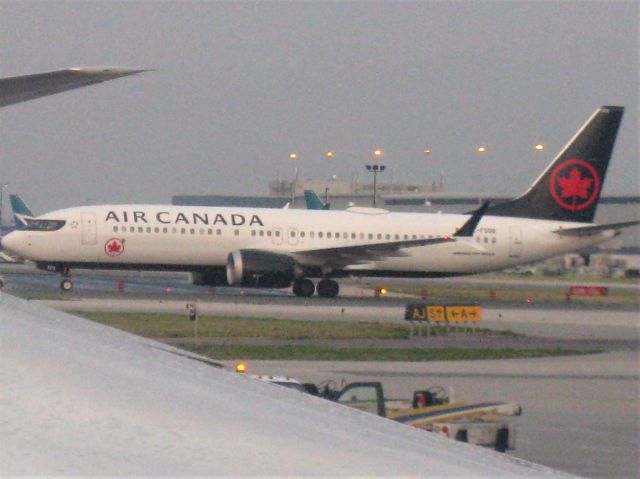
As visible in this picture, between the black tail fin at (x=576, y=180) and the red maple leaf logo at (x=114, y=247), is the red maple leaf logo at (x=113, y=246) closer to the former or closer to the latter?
the red maple leaf logo at (x=114, y=247)

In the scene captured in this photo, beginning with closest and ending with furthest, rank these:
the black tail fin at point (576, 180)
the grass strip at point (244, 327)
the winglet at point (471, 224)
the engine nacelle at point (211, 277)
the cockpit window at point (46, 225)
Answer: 1. the grass strip at point (244, 327)
2. the cockpit window at point (46, 225)
3. the winglet at point (471, 224)
4. the engine nacelle at point (211, 277)
5. the black tail fin at point (576, 180)

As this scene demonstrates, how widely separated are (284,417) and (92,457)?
1.77ft

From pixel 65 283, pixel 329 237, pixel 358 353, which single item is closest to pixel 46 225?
pixel 65 283

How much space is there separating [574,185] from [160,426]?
4011 centimetres

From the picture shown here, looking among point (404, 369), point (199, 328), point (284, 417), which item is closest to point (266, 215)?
point (199, 328)

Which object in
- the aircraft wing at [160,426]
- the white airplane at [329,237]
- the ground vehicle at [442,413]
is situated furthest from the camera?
the white airplane at [329,237]

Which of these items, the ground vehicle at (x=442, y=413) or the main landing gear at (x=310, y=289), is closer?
the ground vehicle at (x=442, y=413)

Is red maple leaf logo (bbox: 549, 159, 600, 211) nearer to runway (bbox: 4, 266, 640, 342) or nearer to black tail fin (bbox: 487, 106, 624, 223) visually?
black tail fin (bbox: 487, 106, 624, 223)

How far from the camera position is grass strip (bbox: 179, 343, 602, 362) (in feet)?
71.3

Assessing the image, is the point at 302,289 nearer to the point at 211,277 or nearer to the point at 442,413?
the point at 211,277

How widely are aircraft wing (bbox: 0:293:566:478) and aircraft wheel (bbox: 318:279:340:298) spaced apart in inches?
1448

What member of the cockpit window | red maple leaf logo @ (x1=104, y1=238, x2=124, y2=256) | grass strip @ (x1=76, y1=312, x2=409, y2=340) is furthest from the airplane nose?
grass strip @ (x1=76, y1=312, x2=409, y2=340)

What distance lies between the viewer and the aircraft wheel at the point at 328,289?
130 ft

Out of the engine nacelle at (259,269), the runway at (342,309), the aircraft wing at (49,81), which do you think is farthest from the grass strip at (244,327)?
the aircraft wing at (49,81)
